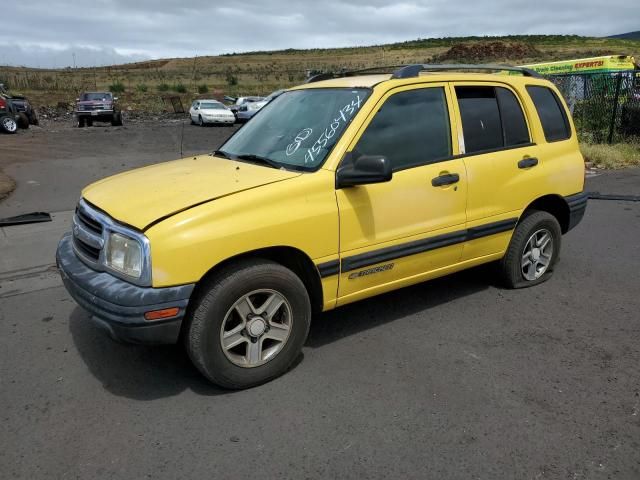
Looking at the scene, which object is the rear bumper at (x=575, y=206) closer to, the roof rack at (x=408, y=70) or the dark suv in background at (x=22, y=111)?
the roof rack at (x=408, y=70)

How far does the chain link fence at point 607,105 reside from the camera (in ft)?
46.2

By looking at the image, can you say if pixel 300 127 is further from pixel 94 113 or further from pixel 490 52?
pixel 490 52

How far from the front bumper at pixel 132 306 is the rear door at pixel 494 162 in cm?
233

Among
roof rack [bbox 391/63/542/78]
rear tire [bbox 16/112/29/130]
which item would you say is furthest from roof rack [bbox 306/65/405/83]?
rear tire [bbox 16/112/29/130]

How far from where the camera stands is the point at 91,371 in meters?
3.62

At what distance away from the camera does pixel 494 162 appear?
4336 millimetres

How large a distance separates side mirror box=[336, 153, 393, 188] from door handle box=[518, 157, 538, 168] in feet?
5.38

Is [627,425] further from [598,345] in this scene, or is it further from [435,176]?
[435,176]

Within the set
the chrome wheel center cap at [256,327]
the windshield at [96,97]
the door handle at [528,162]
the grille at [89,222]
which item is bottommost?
the chrome wheel center cap at [256,327]

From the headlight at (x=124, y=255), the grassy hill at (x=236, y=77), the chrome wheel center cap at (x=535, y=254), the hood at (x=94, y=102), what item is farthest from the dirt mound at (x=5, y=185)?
the grassy hill at (x=236, y=77)

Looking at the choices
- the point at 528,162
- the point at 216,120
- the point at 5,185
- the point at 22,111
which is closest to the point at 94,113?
the point at 22,111

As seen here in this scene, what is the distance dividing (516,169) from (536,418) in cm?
216

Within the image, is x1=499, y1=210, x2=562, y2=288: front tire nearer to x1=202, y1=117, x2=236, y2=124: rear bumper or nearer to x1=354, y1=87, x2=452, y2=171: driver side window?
x1=354, y1=87, x2=452, y2=171: driver side window

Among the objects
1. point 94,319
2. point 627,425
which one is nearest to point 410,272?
Result: point 627,425
